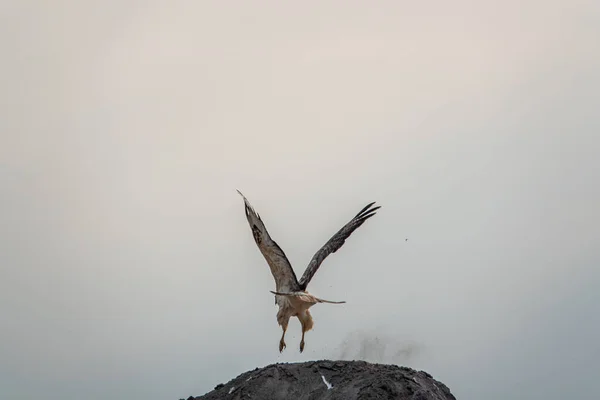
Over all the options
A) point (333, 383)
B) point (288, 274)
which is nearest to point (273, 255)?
point (288, 274)

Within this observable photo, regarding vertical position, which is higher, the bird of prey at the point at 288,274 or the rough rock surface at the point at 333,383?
the bird of prey at the point at 288,274

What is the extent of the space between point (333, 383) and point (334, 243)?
5182mm

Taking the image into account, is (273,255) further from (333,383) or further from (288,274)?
(333,383)

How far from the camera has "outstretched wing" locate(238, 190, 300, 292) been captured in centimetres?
5741

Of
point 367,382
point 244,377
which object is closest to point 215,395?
point 244,377

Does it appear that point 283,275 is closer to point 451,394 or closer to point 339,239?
point 339,239

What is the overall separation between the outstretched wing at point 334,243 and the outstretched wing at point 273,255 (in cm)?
46

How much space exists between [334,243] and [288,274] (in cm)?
258

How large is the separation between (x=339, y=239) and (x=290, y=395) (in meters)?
6.00

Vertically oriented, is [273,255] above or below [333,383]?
above

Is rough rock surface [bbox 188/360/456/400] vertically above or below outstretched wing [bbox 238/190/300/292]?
below

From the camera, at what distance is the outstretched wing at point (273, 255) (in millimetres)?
57406

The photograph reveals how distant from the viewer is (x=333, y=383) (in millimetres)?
57188

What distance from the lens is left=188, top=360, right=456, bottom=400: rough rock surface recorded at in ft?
185
